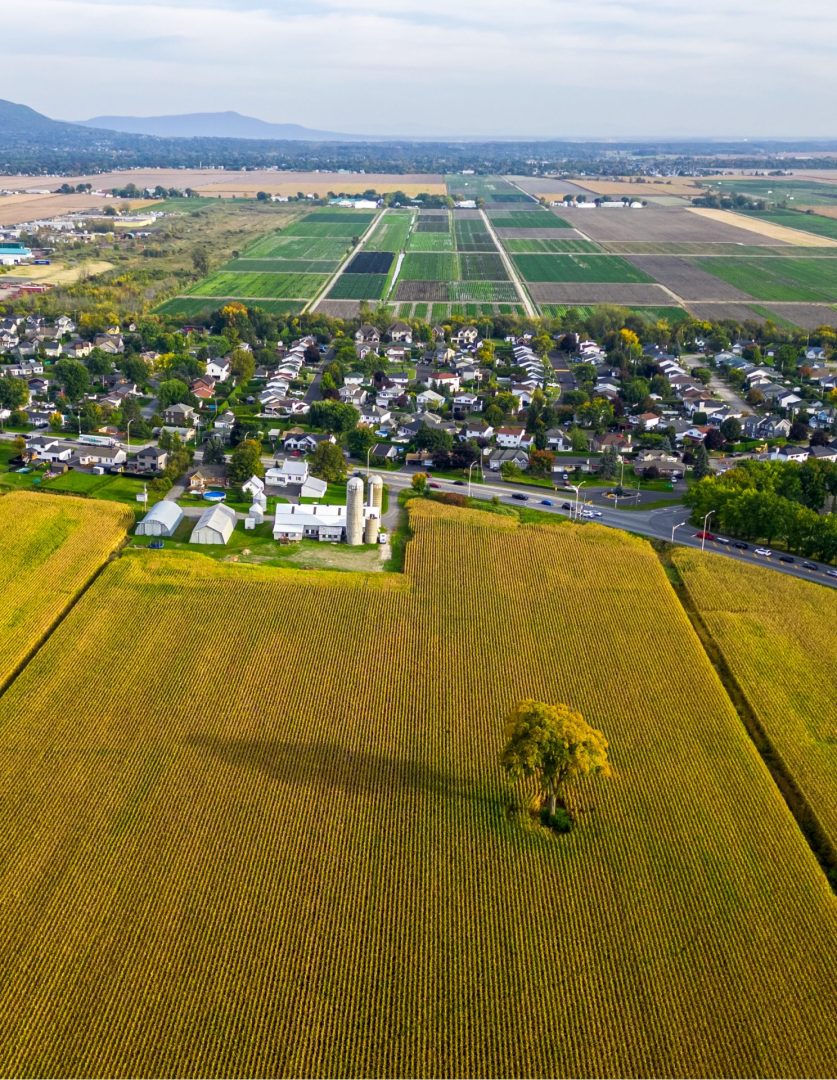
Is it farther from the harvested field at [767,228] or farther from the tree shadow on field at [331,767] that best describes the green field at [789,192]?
the tree shadow on field at [331,767]

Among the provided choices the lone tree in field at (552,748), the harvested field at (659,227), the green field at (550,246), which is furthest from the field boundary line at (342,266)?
the lone tree in field at (552,748)

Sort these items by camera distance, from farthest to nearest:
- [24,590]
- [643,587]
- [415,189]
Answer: [415,189]
[643,587]
[24,590]

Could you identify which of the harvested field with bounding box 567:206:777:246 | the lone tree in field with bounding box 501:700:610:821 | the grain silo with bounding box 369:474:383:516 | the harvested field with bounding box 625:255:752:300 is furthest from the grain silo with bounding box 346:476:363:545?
the harvested field with bounding box 567:206:777:246

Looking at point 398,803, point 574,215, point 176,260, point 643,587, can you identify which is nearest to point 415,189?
point 574,215

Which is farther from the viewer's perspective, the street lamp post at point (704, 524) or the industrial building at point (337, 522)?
the street lamp post at point (704, 524)

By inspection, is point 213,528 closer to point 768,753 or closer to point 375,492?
point 375,492

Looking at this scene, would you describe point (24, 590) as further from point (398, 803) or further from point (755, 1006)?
point (755, 1006)

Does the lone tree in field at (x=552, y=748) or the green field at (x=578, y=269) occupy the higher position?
the lone tree in field at (x=552, y=748)
